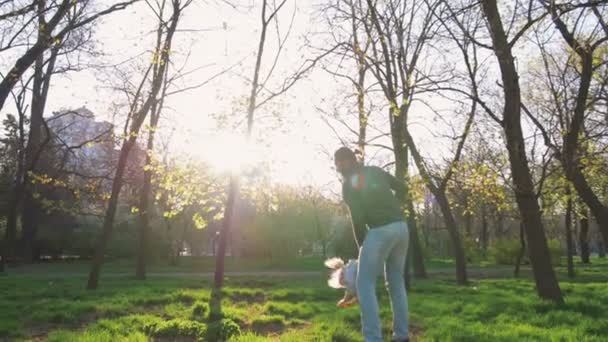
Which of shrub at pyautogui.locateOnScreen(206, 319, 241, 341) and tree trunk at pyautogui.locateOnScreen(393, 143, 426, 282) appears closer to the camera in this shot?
shrub at pyautogui.locateOnScreen(206, 319, 241, 341)

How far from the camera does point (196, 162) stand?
38.0ft

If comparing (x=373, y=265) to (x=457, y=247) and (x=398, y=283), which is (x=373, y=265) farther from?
(x=457, y=247)

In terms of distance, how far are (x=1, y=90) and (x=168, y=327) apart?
4.92 m

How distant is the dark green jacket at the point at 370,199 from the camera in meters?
4.23

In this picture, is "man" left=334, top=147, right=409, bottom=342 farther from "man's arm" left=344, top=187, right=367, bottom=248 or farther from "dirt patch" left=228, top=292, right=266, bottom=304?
"dirt patch" left=228, top=292, right=266, bottom=304

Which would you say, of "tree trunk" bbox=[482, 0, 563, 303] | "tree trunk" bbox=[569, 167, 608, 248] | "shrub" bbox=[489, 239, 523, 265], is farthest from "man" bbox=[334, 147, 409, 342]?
"shrub" bbox=[489, 239, 523, 265]

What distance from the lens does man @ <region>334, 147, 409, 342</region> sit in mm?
4172

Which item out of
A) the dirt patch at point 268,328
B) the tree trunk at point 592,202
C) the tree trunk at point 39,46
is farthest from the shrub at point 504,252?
the tree trunk at point 39,46

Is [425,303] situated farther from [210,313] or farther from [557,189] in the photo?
[557,189]

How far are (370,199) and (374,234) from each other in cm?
30

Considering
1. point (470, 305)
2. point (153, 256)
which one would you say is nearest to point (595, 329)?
point (470, 305)

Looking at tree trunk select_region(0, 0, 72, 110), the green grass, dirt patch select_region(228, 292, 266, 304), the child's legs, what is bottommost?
the green grass

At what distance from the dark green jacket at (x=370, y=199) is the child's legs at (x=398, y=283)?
0.82ft

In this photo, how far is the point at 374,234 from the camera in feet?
13.8
